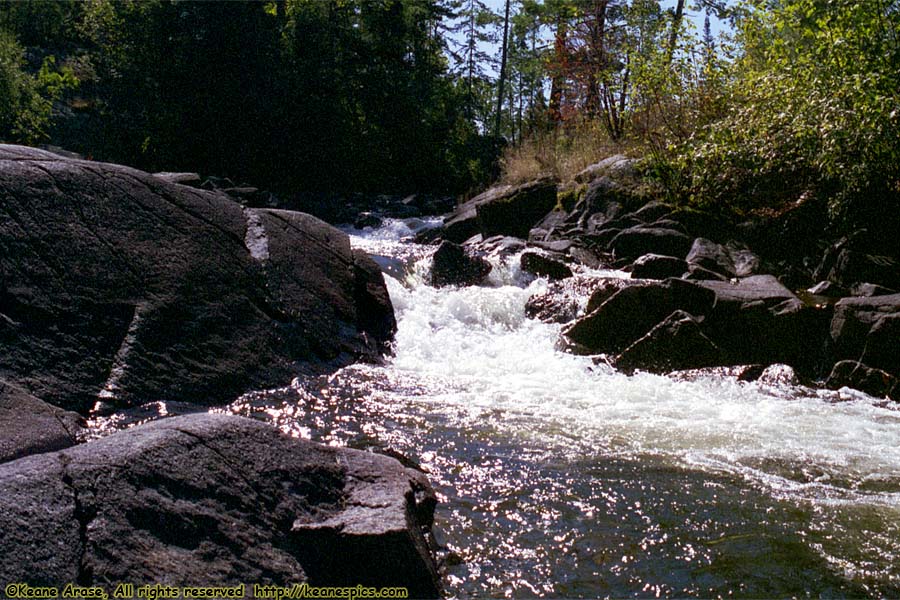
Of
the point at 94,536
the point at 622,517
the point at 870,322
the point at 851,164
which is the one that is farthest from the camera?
the point at 851,164

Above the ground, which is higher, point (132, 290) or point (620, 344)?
point (132, 290)

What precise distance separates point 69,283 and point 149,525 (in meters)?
3.81

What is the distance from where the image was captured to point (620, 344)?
9070 mm

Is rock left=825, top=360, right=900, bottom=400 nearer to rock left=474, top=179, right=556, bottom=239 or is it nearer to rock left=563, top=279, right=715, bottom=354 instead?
rock left=563, top=279, right=715, bottom=354

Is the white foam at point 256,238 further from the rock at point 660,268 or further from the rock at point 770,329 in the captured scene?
the rock at point 660,268

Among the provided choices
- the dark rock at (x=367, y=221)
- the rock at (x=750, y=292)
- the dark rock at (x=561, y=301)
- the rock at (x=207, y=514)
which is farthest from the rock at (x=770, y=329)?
the dark rock at (x=367, y=221)

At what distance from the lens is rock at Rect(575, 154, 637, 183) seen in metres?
15.0

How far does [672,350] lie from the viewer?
858 centimetres

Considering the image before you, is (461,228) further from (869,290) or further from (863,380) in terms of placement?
(863,380)

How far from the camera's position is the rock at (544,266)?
480 inches

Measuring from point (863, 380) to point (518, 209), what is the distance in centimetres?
974

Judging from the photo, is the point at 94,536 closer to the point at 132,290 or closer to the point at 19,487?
the point at 19,487

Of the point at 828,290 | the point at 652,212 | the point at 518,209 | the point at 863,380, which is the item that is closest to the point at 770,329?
the point at 863,380

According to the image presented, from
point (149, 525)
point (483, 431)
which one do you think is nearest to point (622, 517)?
point (483, 431)
